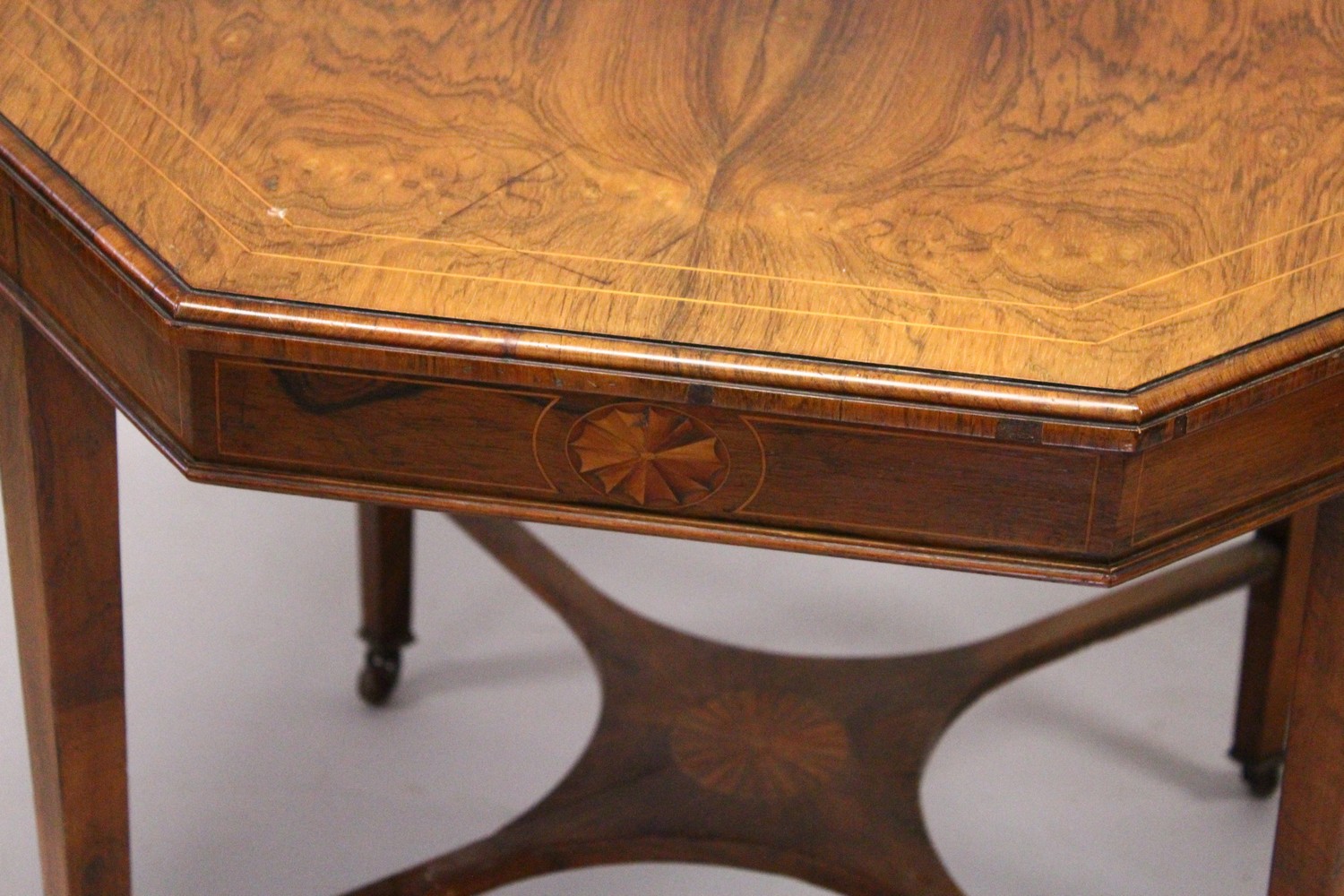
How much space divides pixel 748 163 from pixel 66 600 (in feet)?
1.90

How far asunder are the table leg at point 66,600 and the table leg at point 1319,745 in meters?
0.83

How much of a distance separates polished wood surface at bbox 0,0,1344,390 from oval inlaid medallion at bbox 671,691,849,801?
2.48ft

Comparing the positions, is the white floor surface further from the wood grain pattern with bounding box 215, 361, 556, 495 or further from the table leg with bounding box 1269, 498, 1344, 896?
the wood grain pattern with bounding box 215, 361, 556, 495

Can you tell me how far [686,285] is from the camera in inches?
41.9

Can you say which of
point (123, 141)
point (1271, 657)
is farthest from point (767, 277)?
point (1271, 657)

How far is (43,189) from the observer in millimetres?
1154

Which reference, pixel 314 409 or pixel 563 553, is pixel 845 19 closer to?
pixel 314 409

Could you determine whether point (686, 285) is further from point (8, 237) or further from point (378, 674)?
point (378, 674)

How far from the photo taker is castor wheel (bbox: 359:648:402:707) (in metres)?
2.10

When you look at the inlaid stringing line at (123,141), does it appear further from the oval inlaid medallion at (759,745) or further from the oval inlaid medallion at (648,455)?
the oval inlaid medallion at (759,745)

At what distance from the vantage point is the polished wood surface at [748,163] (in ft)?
3.47

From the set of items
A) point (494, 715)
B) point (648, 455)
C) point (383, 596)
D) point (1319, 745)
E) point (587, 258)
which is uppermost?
point (587, 258)

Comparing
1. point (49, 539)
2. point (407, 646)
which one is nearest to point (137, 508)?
point (407, 646)

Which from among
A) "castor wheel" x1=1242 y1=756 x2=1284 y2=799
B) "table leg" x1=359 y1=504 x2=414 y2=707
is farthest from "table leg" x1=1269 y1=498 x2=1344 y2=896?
"table leg" x1=359 y1=504 x2=414 y2=707
